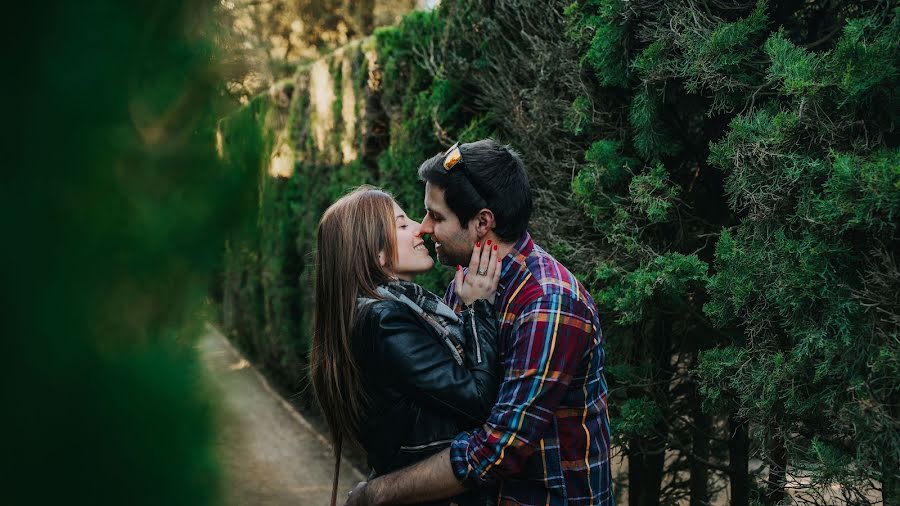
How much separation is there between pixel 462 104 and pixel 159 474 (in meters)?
4.16

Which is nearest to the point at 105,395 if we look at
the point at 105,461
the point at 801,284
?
the point at 105,461

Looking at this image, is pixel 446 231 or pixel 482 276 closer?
pixel 482 276

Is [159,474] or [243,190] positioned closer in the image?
[159,474]

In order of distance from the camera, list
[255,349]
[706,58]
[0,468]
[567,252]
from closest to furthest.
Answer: [0,468] → [706,58] → [567,252] → [255,349]

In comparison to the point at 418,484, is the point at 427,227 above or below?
above

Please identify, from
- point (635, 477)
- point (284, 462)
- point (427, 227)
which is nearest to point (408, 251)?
point (427, 227)

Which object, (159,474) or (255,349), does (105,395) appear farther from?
(255,349)

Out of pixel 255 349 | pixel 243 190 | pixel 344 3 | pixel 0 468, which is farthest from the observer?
pixel 344 3

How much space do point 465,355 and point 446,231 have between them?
447mm

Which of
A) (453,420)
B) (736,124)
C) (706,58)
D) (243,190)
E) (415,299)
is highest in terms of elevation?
(706,58)

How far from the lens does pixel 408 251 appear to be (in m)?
2.55

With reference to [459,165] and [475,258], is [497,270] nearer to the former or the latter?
[475,258]

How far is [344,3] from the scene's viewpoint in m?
25.7

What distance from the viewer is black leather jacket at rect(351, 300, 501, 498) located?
2.10 meters
